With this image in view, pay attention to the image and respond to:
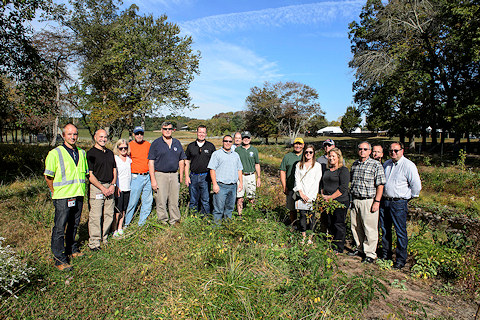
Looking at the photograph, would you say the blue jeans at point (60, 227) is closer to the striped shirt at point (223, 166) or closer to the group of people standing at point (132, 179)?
the group of people standing at point (132, 179)

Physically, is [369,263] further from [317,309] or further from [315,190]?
[317,309]

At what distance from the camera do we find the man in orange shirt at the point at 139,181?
533cm

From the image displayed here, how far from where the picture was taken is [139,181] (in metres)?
5.38

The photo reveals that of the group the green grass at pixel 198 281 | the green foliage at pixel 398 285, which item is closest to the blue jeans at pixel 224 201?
the green grass at pixel 198 281

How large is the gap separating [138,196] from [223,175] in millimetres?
1793

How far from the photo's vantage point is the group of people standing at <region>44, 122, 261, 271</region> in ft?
13.0

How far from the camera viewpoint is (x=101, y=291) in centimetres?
335

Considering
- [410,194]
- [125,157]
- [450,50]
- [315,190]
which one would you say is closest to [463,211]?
[410,194]

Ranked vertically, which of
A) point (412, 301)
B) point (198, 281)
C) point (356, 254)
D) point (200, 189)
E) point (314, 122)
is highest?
point (314, 122)

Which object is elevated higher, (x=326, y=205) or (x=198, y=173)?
(x=198, y=173)

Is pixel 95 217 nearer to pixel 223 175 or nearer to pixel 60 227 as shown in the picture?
pixel 60 227

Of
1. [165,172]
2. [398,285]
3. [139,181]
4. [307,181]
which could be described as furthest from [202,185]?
[398,285]

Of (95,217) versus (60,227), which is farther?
(95,217)

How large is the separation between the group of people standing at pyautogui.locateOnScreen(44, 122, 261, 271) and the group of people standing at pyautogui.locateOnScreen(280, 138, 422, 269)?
1487 mm
